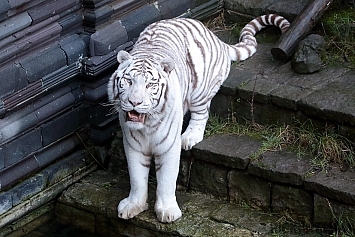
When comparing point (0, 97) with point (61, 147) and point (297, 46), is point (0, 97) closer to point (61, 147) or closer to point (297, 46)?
point (61, 147)

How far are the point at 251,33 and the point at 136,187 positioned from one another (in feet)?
5.97

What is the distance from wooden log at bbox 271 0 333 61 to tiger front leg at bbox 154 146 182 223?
4.47 ft

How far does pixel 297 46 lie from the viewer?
A: 19.7 feet

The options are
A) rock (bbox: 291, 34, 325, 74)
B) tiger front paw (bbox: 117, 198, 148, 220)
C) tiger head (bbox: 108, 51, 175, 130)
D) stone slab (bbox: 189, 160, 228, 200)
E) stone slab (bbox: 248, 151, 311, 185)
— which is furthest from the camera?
rock (bbox: 291, 34, 325, 74)

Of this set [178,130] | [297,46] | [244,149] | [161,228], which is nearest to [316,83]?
[297,46]

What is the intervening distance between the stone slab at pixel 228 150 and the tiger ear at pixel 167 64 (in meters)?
0.81

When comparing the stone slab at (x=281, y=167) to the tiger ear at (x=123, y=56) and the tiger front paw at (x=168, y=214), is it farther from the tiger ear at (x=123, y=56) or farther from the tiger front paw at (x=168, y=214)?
the tiger ear at (x=123, y=56)

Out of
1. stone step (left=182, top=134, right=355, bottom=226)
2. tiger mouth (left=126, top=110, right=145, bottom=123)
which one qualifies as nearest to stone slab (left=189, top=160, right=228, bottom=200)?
stone step (left=182, top=134, right=355, bottom=226)

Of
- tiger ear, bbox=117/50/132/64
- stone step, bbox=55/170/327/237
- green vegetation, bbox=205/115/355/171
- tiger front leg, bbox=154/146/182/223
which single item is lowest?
stone step, bbox=55/170/327/237

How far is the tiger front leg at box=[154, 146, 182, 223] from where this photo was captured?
524 cm

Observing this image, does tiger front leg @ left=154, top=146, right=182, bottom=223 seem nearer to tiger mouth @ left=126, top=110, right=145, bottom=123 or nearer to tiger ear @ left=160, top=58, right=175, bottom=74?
tiger mouth @ left=126, top=110, right=145, bottom=123

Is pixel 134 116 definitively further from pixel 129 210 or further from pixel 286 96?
pixel 286 96

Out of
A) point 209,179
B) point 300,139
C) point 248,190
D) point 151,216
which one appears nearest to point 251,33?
point 300,139

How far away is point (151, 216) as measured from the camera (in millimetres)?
5430
